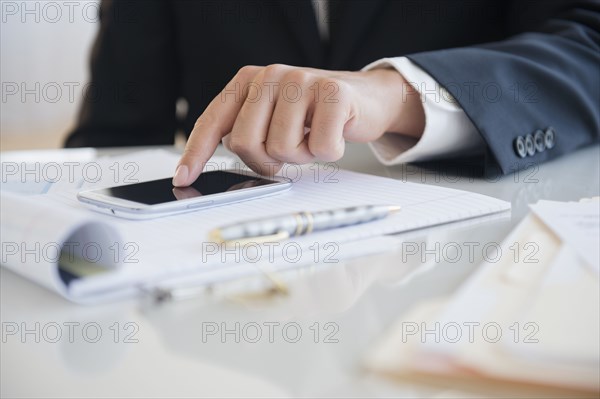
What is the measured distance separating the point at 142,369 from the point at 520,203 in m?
0.43

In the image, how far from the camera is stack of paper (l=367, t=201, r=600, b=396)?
30 centimetres

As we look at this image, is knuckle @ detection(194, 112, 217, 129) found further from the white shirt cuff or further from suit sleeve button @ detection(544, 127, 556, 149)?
suit sleeve button @ detection(544, 127, 556, 149)


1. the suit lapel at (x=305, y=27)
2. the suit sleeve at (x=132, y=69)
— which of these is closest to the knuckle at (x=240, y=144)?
the suit lapel at (x=305, y=27)

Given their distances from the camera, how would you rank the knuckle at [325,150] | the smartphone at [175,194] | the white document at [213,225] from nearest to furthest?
the white document at [213,225]
the smartphone at [175,194]
the knuckle at [325,150]

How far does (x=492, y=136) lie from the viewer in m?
0.79

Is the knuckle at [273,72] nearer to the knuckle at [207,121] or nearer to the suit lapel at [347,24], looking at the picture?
the knuckle at [207,121]

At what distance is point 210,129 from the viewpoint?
2.31 ft

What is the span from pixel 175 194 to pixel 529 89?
500mm

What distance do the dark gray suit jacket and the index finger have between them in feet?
0.72

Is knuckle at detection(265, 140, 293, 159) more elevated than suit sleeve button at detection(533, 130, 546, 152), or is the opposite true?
knuckle at detection(265, 140, 293, 159)

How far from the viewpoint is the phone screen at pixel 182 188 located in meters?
0.58

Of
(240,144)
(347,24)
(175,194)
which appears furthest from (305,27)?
(175,194)

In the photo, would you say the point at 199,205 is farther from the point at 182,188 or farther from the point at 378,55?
the point at 378,55
